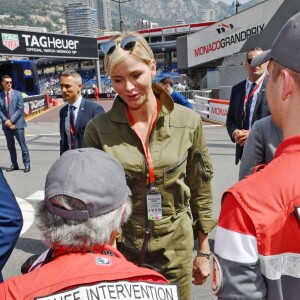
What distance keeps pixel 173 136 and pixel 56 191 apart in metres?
0.87

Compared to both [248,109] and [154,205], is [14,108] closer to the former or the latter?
[248,109]

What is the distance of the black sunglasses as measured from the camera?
180 cm

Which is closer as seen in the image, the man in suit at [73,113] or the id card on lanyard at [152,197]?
the id card on lanyard at [152,197]

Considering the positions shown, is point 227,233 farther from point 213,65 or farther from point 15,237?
point 213,65

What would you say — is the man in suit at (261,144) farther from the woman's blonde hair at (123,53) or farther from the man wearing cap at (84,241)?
the man wearing cap at (84,241)

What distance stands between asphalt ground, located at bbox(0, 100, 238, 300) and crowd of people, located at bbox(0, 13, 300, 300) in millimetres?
823

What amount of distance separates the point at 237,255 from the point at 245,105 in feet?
10.8

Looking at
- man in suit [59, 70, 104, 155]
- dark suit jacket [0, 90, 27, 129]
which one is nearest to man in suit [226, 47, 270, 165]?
man in suit [59, 70, 104, 155]

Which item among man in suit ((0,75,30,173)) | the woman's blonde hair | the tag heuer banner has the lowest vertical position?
man in suit ((0,75,30,173))

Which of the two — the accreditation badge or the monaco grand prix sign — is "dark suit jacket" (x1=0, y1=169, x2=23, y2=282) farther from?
the monaco grand prix sign

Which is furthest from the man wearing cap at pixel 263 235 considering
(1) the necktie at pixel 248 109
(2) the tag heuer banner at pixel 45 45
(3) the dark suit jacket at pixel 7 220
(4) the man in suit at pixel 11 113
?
(2) the tag heuer banner at pixel 45 45

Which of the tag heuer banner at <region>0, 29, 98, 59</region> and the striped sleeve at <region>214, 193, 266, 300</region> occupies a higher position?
the tag heuer banner at <region>0, 29, 98, 59</region>

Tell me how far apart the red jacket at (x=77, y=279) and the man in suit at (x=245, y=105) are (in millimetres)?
2819

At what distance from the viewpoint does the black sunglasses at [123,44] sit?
1.80 metres
